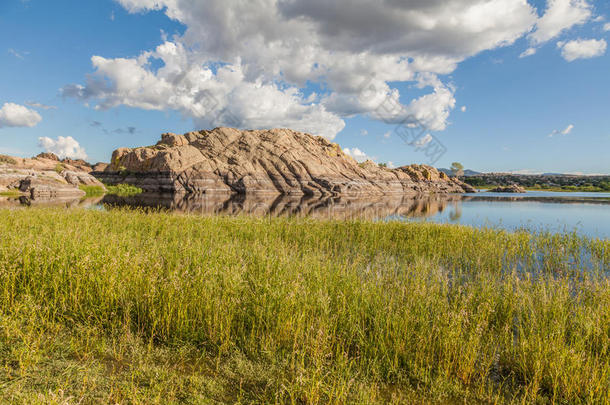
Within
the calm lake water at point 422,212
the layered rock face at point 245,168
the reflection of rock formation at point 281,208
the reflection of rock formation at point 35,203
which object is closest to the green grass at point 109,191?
the layered rock face at point 245,168

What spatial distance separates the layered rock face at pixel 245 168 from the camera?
88.2 metres

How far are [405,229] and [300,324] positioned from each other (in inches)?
569

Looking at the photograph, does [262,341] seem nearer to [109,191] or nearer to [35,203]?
[35,203]

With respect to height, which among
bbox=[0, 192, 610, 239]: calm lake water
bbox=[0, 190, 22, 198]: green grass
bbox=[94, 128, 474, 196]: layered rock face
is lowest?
bbox=[0, 192, 610, 239]: calm lake water

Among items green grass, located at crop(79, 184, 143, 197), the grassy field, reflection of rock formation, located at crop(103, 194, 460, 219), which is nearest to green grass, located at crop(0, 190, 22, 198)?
green grass, located at crop(79, 184, 143, 197)

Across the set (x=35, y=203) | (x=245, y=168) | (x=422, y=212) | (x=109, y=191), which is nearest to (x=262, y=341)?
(x=422, y=212)

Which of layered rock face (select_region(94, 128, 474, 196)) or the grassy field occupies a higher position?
layered rock face (select_region(94, 128, 474, 196))

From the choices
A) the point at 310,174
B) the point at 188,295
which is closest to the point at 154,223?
the point at 188,295

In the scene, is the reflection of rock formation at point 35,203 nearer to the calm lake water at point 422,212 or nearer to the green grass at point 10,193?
the calm lake water at point 422,212

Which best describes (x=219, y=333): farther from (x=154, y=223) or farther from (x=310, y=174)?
(x=310, y=174)

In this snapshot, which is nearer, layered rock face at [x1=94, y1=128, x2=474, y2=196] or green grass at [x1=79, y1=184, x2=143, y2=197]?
green grass at [x1=79, y1=184, x2=143, y2=197]

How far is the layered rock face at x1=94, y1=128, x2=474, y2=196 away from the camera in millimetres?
88188

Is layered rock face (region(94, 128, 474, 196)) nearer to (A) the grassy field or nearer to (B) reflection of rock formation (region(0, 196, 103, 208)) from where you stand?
(B) reflection of rock formation (region(0, 196, 103, 208))

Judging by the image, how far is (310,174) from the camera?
307 feet
